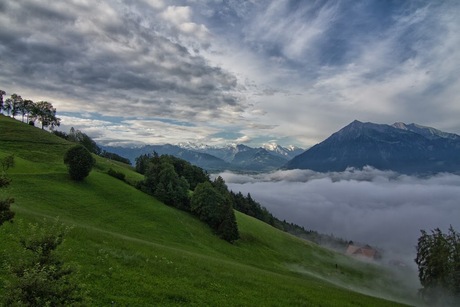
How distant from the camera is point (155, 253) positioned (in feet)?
112

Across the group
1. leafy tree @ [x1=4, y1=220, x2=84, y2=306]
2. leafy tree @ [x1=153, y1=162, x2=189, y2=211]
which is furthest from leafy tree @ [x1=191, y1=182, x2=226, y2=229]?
leafy tree @ [x1=4, y1=220, x2=84, y2=306]

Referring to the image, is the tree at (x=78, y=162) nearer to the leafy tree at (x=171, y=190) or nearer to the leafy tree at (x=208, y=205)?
the leafy tree at (x=171, y=190)

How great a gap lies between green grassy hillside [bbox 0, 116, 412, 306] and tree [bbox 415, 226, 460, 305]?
46.5ft

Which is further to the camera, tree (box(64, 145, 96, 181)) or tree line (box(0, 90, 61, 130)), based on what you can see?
tree line (box(0, 90, 61, 130))

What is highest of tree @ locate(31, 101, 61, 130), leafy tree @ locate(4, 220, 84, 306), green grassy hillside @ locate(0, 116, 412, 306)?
tree @ locate(31, 101, 61, 130)

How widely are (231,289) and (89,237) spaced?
16.4 metres

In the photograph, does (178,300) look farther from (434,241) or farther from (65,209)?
(434,241)

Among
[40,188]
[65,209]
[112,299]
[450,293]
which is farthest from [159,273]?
[450,293]

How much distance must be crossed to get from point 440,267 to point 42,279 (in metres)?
66.3

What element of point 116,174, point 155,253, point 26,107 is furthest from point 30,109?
point 155,253

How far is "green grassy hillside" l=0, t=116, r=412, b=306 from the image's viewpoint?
23.5 metres

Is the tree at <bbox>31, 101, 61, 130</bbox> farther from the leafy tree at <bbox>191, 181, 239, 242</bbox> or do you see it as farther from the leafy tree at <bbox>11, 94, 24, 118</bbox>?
the leafy tree at <bbox>191, 181, 239, 242</bbox>

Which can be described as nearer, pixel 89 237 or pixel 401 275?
pixel 89 237

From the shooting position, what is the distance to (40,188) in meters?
63.1
